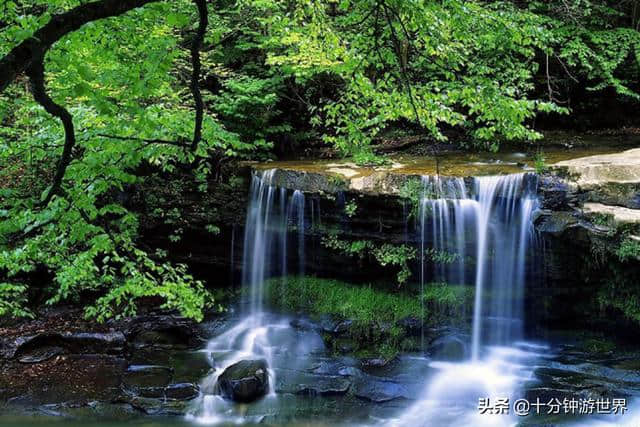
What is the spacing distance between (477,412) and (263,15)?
939cm

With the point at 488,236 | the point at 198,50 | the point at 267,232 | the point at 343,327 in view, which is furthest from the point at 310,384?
the point at 198,50

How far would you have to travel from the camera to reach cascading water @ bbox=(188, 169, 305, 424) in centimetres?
873

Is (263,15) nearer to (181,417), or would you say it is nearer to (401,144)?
(401,144)

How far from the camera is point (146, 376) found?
7.72m

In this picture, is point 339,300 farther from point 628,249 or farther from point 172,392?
point 628,249

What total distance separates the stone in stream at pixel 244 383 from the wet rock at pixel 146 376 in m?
0.92

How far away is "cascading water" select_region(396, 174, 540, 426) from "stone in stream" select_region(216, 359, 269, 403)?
2.52 metres

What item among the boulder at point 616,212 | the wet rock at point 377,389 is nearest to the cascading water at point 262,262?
the wet rock at point 377,389

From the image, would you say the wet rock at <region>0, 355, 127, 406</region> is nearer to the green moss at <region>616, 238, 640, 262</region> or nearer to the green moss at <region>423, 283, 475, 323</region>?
the green moss at <region>423, 283, 475, 323</region>

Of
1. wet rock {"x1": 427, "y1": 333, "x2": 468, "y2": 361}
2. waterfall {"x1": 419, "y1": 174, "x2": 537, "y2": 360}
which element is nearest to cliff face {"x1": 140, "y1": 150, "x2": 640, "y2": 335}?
waterfall {"x1": 419, "y1": 174, "x2": 537, "y2": 360}

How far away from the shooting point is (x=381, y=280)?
941cm

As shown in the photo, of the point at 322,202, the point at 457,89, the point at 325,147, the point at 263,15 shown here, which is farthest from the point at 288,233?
the point at 457,89

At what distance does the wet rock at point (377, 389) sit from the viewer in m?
7.11

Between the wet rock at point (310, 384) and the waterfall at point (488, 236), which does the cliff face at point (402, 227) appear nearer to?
the waterfall at point (488, 236)
